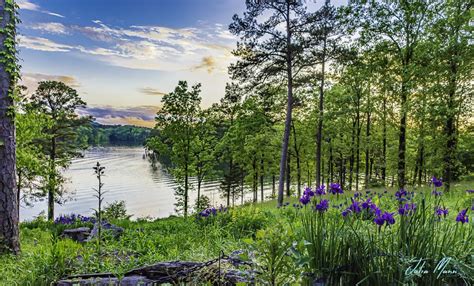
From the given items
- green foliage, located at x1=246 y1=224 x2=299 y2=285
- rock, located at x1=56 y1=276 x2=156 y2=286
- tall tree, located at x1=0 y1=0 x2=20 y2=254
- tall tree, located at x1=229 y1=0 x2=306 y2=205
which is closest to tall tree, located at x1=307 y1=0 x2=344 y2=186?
tall tree, located at x1=229 y1=0 x2=306 y2=205

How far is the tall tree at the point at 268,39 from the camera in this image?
13536 millimetres

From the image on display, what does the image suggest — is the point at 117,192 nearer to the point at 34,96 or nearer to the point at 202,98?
the point at 34,96

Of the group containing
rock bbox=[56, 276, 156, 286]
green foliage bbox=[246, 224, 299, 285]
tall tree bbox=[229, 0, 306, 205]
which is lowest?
rock bbox=[56, 276, 156, 286]

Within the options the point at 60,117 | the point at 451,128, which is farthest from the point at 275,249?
the point at 60,117

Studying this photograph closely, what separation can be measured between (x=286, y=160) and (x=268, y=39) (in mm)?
6160

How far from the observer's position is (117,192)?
42125mm

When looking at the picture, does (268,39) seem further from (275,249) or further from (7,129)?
(275,249)

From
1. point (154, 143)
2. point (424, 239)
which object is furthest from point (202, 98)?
point (424, 239)

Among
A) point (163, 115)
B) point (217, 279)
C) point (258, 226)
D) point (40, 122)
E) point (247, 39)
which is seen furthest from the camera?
point (163, 115)

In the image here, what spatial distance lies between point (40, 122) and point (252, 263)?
13.2m

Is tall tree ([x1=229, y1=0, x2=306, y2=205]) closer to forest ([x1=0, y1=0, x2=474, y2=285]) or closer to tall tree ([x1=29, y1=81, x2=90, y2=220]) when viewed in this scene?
forest ([x1=0, y1=0, x2=474, y2=285])

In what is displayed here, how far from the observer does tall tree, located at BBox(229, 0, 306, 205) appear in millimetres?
13536

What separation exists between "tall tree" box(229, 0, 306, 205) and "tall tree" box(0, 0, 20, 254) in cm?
921

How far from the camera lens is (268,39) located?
542 inches
